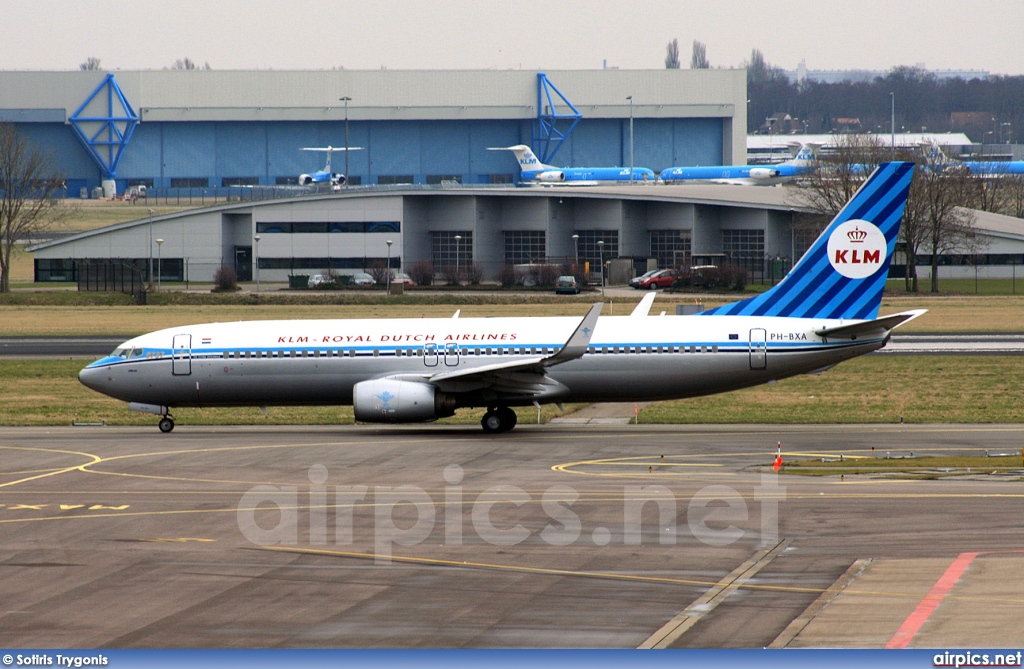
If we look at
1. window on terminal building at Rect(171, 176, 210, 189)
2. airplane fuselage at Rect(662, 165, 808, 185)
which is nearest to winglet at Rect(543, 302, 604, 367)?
airplane fuselage at Rect(662, 165, 808, 185)

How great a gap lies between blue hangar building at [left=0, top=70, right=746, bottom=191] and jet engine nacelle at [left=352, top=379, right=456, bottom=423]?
12141 centimetres

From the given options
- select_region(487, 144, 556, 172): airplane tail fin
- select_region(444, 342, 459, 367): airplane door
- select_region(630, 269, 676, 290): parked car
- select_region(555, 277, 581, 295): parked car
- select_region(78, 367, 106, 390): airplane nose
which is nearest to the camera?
select_region(444, 342, 459, 367): airplane door

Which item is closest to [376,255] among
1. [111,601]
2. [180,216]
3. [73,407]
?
[180,216]

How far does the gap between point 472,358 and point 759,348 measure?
8492 mm

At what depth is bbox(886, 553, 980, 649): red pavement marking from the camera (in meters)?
14.3

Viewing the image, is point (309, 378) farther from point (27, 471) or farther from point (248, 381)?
point (27, 471)

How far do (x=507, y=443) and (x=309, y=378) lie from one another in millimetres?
6769

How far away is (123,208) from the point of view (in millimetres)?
139375

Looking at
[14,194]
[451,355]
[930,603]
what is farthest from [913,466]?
[14,194]

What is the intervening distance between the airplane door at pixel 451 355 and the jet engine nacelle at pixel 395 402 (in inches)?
41.0

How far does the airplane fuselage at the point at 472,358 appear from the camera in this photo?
113 feet

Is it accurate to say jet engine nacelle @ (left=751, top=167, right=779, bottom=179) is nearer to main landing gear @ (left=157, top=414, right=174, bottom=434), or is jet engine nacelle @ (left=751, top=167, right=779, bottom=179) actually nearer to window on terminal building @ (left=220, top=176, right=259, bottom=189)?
window on terminal building @ (left=220, top=176, right=259, bottom=189)

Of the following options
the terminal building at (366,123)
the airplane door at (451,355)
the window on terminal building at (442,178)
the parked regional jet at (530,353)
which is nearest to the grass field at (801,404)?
the parked regional jet at (530,353)

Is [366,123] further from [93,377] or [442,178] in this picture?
[93,377]
